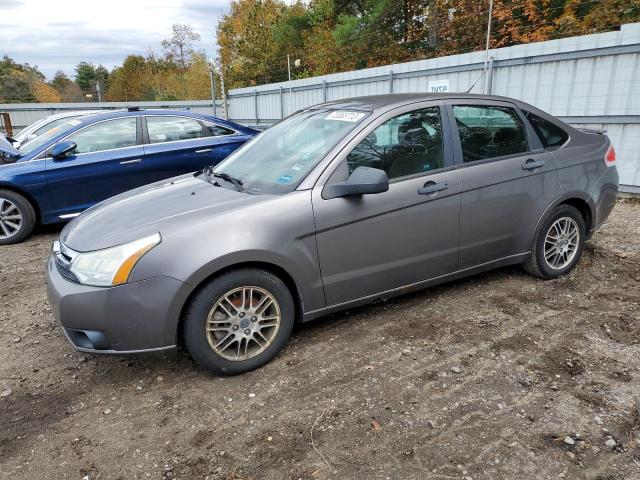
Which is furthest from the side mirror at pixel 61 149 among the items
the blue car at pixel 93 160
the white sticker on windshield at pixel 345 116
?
the white sticker on windshield at pixel 345 116

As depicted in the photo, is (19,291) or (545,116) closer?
(545,116)

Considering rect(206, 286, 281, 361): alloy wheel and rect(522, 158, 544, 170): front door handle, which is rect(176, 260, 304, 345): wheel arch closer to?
rect(206, 286, 281, 361): alloy wheel

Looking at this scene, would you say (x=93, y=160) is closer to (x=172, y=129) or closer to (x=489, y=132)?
(x=172, y=129)

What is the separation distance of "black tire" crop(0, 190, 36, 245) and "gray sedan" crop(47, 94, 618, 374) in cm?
321

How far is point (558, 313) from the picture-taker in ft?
12.1

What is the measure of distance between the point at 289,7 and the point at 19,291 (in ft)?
117

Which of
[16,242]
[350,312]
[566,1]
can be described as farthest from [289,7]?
[350,312]

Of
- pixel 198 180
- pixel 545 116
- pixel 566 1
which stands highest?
pixel 566 1

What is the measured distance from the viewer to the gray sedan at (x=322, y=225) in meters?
2.71

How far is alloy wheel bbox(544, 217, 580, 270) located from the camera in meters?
4.14

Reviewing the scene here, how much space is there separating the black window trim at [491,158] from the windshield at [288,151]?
76 cm

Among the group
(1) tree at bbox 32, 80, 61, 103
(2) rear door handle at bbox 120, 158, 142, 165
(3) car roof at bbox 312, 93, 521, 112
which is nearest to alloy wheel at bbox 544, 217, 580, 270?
(3) car roof at bbox 312, 93, 521, 112

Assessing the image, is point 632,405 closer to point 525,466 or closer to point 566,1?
point 525,466

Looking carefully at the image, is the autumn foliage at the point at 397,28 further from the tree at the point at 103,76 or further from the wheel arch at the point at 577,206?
the tree at the point at 103,76
